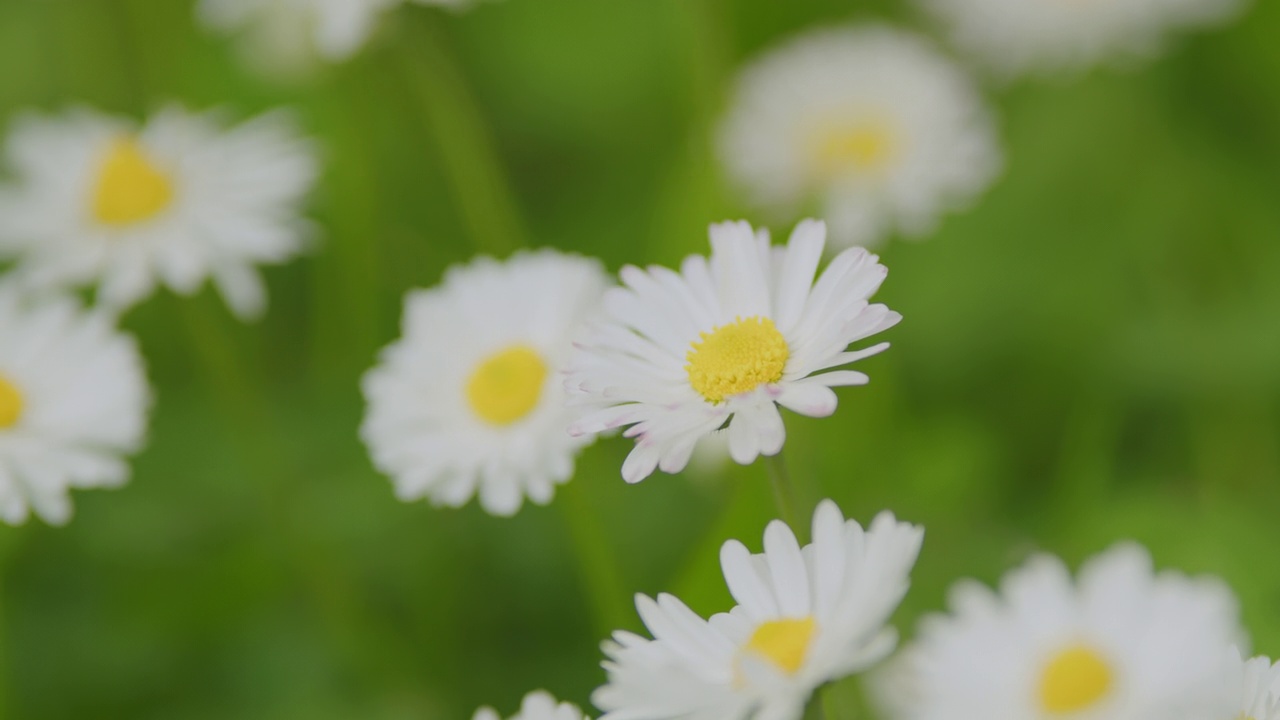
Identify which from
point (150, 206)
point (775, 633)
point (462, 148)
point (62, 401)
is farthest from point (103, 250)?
point (775, 633)

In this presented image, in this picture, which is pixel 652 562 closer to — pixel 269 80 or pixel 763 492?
pixel 763 492

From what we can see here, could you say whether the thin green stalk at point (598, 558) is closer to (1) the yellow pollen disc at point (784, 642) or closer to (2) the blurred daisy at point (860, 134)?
(1) the yellow pollen disc at point (784, 642)

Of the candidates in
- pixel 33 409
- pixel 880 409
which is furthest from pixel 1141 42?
pixel 33 409


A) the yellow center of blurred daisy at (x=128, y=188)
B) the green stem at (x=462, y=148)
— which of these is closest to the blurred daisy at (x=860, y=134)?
the green stem at (x=462, y=148)

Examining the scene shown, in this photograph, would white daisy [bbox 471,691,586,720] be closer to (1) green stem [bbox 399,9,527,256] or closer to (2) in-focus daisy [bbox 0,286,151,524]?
(2) in-focus daisy [bbox 0,286,151,524]

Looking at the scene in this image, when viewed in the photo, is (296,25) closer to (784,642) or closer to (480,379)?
(480,379)

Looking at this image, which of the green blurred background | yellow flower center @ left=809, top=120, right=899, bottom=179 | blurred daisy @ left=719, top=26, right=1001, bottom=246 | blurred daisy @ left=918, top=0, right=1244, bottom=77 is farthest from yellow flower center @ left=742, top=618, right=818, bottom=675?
blurred daisy @ left=918, top=0, right=1244, bottom=77
